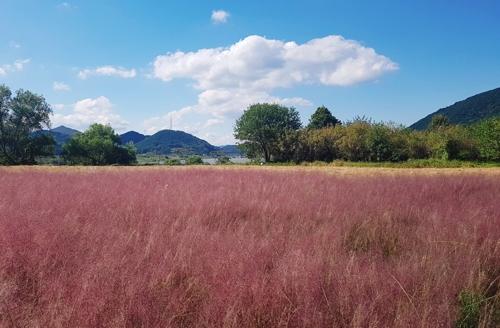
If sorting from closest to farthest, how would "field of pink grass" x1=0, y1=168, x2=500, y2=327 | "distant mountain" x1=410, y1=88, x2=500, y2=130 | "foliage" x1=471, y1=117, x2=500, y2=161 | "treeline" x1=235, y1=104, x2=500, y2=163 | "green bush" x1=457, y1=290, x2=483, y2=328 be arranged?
"field of pink grass" x1=0, y1=168, x2=500, y2=327 < "green bush" x1=457, y1=290, x2=483, y2=328 < "foliage" x1=471, y1=117, x2=500, y2=161 < "treeline" x1=235, y1=104, x2=500, y2=163 < "distant mountain" x1=410, y1=88, x2=500, y2=130

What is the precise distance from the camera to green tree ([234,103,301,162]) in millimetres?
63219

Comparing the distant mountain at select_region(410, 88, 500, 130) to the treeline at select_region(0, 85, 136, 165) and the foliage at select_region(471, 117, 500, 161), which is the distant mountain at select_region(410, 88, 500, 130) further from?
the treeline at select_region(0, 85, 136, 165)

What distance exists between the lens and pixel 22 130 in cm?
5406

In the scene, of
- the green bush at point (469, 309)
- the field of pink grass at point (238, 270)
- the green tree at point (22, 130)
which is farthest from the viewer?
the green tree at point (22, 130)

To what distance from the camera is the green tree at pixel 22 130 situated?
175 ft

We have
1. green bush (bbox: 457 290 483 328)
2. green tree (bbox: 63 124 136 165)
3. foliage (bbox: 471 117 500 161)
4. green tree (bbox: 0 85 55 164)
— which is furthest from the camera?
green tree (bbox: 63 124 136 165)

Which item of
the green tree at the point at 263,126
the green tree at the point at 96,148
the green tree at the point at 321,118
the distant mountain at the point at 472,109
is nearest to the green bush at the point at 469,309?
the green tree at the point at 263,126

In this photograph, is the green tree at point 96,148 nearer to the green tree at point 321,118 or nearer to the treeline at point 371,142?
the treeline at point 371,142

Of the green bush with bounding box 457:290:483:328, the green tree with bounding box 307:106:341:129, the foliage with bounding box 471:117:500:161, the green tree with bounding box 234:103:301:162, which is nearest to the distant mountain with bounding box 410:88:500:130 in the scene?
the green tree with bounding box 307:106:341:129

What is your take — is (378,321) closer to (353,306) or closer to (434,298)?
(353,306)

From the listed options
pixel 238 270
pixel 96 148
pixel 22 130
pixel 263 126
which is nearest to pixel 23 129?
pixel 22 130

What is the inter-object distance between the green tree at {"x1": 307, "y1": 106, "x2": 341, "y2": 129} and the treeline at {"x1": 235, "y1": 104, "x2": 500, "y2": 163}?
33.7 feet

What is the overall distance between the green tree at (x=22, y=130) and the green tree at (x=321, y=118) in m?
48.8

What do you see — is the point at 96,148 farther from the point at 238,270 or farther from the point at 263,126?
the point at 238,270
